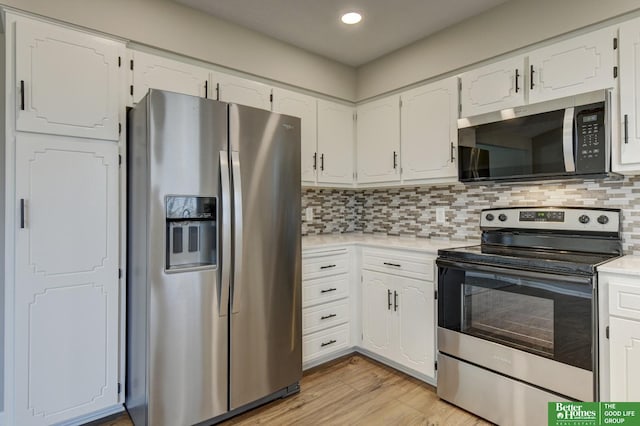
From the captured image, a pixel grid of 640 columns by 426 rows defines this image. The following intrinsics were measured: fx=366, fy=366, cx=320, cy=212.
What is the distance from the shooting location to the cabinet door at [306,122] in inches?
116

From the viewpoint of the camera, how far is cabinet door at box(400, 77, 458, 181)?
8.71 feet

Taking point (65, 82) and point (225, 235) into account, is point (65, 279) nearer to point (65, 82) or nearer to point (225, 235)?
point (225, 235)

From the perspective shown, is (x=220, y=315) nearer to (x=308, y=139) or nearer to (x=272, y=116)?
(x=272, y=116)

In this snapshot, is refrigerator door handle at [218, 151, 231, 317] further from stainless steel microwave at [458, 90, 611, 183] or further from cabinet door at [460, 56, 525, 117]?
cabinet door at [460, 56, 525, 117]

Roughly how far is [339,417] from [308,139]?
2056mm

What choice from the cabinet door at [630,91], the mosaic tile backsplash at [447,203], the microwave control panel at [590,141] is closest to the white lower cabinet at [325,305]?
the mosaic tile backsplash at [447,203]

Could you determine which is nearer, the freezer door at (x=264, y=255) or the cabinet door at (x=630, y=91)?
the cabinet door at (x=630, y=91)

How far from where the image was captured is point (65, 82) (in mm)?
1946

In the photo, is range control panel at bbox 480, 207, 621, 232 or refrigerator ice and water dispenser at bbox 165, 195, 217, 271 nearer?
refrigerator ice and water dispenser at bbox 165, 195, 217, 271

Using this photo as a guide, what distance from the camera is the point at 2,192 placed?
189 centimetres

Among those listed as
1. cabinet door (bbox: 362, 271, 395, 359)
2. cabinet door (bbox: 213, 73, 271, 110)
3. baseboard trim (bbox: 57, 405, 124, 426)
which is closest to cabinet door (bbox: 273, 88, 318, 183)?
cabinet door (bbox: 213, 73, 271, 110)

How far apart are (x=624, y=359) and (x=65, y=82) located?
3059 mm

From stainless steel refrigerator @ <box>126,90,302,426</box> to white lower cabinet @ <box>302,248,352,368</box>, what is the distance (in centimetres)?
37

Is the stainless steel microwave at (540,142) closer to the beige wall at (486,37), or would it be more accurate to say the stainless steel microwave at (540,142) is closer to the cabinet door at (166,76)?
the beige wall at (486,37)
